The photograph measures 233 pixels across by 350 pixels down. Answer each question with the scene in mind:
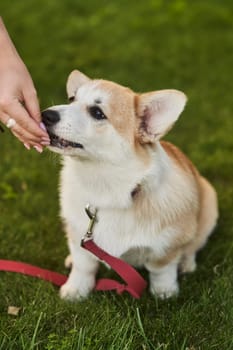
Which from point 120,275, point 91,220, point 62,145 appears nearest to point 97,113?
point 62,145

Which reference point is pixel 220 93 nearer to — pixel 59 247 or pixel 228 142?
pixel 228 142

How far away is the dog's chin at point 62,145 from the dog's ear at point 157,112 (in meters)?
0.34

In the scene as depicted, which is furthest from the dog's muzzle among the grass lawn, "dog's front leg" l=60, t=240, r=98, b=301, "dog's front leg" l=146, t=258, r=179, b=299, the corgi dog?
"dog's front leg" l=146, t=258, r=179, b=299

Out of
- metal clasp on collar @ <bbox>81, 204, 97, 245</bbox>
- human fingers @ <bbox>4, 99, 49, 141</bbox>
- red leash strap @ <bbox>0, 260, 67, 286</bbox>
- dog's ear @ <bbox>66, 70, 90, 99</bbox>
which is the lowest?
red leash strap @ <bbox>0, 260, 67, 286</bbox>

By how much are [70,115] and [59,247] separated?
3.85 ft

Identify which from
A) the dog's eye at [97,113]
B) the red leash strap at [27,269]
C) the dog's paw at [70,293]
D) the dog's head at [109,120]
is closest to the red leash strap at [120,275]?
the dog's paw at [70,293]

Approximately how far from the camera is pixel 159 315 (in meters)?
2.96

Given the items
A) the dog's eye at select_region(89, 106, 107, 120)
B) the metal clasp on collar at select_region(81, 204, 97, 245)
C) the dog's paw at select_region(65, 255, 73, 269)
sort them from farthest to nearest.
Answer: the dog's paw at select_region(65, 255, 73, 269), the metal clasp on collar at select_region(81, 204, 97, 245), the dog's eye at select_region(89, 106, 107, 120)

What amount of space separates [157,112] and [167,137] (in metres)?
1.92

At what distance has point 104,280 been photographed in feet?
10.4

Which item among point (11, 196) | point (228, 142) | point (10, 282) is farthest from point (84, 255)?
point (228, 142)

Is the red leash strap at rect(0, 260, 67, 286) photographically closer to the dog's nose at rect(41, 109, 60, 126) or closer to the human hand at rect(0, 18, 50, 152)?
the human hand at rect(0, 18, 50, 152)

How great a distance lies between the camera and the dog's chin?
8.59 ft

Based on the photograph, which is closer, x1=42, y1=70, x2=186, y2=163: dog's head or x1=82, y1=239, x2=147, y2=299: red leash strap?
x1=42, y1=70, x2=186, y2=163: dog's head
